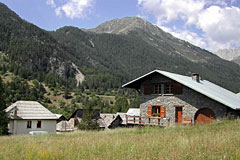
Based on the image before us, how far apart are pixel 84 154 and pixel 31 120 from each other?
32.5 meters

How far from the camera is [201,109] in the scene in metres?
23.6

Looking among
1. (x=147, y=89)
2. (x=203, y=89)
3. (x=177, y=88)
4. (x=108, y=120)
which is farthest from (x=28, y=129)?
(x=203, y=89)

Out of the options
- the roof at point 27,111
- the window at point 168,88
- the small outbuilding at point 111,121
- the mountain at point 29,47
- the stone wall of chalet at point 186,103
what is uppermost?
the mountain at point 29,47

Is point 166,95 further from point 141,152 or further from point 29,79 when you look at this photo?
point 29,79

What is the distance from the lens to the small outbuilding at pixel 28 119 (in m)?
35.7

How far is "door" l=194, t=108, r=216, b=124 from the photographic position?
22828 millimetres

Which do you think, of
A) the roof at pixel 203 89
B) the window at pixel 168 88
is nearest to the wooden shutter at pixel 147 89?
the roof at pixel 203 89

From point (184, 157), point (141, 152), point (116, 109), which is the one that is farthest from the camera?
point (116, 109)

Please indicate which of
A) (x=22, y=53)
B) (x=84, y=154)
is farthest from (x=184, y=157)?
(x=22, y=53)

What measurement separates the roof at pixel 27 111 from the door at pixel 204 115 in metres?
23.7

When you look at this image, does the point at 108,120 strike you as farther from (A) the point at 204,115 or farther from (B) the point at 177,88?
(A) the point at 204,115

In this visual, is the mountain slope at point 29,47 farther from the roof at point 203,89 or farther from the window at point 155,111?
the window at point 155,111

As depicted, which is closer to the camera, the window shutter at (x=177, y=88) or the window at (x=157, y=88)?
the window shutter at (x=177, y=88)

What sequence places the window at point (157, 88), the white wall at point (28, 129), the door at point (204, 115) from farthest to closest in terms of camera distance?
1. the white wall at point (28, 129)
2. the window at point (157, 88)
3. the door at point (204, 115)
